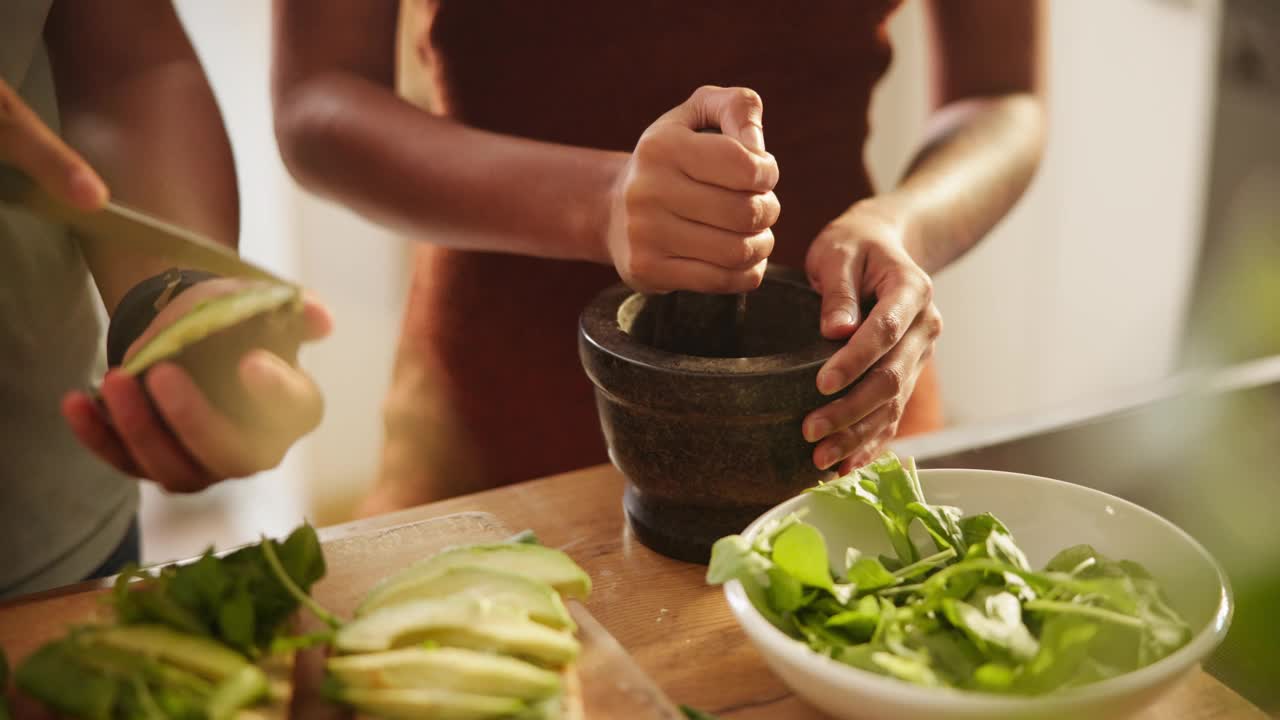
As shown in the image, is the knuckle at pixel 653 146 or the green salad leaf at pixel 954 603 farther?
the knuckle at pixel 653 146

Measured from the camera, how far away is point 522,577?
2.43 ft

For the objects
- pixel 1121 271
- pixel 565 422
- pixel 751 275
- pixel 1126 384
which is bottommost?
pixel 1126 384

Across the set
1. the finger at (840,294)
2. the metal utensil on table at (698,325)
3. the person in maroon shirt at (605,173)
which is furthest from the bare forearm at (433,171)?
the finger at (840,294)

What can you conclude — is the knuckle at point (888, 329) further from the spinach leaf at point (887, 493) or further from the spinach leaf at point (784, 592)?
the spinach leaf at point (784, 592)

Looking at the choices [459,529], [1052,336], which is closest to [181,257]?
[459,529]

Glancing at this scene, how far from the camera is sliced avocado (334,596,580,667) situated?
2.25 feet

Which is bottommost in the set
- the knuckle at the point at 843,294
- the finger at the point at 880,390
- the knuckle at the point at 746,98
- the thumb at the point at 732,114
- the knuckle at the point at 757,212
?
the finger at the point at 880,390

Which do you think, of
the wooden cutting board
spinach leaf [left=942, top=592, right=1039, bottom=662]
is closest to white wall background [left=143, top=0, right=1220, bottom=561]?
the wooden cutting board

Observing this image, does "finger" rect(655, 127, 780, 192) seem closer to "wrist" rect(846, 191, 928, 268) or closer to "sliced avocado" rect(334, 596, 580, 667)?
"wrist" rect(846, 191, 928, 268)

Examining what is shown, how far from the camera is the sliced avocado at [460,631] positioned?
69cm

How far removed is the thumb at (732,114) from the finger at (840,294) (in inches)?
5.6

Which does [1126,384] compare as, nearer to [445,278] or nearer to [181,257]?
[445,278]

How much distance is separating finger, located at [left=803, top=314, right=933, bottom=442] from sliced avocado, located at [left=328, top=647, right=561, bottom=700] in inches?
12.5

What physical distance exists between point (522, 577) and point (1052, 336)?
8.48 feet
